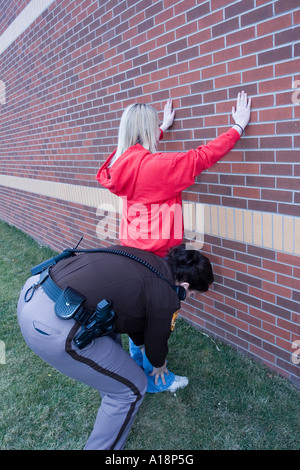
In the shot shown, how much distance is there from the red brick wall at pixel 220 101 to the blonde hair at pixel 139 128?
20.2 inches

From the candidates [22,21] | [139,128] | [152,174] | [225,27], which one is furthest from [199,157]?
[22,21]

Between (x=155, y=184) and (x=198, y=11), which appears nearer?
(x=155, y=184)

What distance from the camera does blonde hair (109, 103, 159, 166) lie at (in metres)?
2.63

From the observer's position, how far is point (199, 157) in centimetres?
246

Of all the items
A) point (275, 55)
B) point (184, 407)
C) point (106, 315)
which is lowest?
point (184, 407)

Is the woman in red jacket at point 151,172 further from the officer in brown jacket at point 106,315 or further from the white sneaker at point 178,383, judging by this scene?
the white sneaker at point 178,383

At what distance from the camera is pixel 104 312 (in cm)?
199

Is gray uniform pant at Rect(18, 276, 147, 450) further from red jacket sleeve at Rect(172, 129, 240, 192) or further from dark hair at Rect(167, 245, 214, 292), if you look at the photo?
red jacket sleeve at Rect(172, 129, 240, 192)

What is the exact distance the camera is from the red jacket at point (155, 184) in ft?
8.17

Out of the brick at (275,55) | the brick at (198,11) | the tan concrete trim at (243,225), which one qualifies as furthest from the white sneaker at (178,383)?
the brick at (198,11)

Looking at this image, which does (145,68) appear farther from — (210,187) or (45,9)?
(45,9)

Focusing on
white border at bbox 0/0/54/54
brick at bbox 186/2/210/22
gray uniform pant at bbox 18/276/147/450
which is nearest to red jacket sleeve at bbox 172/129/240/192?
brick at bbox 186/2/210/22

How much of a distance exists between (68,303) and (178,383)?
1.30 meters

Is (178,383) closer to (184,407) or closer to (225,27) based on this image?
(184,407)
